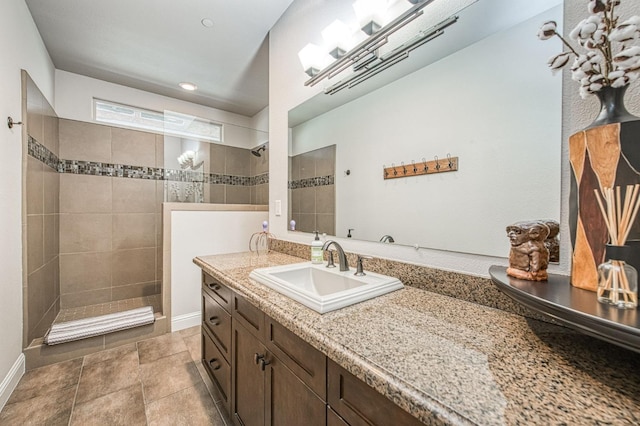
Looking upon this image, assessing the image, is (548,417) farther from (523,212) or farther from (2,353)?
(2,353)

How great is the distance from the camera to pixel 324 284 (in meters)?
1.42

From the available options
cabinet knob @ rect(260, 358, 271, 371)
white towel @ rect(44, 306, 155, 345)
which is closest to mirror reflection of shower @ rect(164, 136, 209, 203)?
white towel @ rect(44, 306, 155, 345)

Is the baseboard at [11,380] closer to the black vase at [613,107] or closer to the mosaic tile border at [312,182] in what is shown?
the mosaic tile border at [312,182]

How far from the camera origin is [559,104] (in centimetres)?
82

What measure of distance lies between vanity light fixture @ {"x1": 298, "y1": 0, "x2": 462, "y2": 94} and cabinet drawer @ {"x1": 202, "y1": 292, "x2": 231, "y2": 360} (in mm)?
1466

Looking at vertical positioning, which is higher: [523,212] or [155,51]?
[155,51]

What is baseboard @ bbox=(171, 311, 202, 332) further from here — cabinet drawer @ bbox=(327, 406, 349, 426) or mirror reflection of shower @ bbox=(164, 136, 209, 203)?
cabinet drawer @ bbox=(327, 406, 349, 426)

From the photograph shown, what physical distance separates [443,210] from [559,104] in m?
0.49

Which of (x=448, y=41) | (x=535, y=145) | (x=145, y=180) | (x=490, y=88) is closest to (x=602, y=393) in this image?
(x=535, y=145)

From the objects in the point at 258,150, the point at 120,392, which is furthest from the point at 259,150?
the point at 120,392

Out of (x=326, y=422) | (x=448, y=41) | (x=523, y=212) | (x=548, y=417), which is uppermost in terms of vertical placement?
(x=448, y=41)

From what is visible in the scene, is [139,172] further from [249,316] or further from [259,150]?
[249,316]

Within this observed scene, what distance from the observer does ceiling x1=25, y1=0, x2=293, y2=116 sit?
2.02 m

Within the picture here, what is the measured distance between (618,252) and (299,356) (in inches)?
33.6
